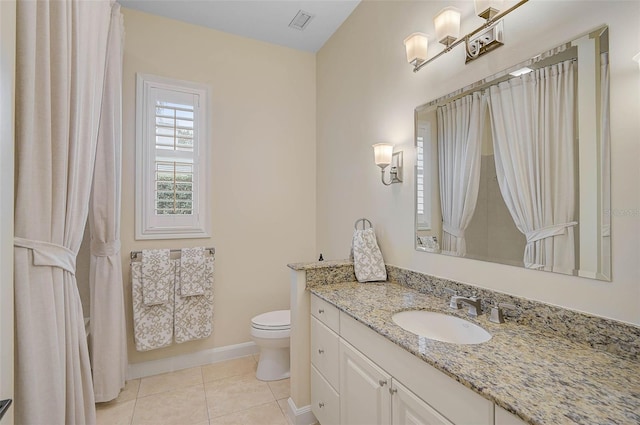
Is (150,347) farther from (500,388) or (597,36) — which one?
(597,36)

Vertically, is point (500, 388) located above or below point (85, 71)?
below

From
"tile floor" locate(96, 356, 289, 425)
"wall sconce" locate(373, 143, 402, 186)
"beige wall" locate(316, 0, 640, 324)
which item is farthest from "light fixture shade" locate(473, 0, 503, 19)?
"tile floor" locate(96, 356, 289, 425)

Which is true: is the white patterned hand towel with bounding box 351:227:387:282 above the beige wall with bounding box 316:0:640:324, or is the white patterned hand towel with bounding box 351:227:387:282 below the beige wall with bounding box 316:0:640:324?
below

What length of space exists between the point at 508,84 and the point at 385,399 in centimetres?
143

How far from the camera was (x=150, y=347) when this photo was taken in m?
2.42

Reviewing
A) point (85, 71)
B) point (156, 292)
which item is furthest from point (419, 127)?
point (156, 292)

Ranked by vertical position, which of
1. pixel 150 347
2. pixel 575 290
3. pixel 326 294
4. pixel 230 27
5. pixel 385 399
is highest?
pixel 230 27

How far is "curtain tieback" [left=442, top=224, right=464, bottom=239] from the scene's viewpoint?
5.19 ft

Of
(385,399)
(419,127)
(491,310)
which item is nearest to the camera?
(385,399)

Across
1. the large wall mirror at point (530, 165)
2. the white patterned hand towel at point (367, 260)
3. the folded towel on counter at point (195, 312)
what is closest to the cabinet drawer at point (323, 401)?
the white patterned hand towel at point (367, 260)

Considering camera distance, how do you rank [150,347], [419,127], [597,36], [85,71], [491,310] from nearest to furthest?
1. [597,36]
2. [491,310]
3. [85,71]
4. [419,127]
5. [150,347]

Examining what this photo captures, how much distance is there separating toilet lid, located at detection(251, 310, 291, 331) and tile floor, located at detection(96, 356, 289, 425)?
455 millimetres

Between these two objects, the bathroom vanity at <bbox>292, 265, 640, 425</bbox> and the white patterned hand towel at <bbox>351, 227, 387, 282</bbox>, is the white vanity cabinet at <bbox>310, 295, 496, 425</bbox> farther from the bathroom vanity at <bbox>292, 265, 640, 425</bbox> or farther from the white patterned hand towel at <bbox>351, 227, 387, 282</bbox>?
the white patterned hand towel at <bbox>351, 227, 387, 282</bbox>

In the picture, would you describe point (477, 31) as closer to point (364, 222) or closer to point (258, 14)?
point (364, 222)
